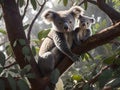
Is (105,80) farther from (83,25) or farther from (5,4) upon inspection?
(83,25)

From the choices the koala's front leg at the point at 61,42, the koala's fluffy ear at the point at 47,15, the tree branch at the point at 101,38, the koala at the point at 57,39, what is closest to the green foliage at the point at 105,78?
the tree branch at the point at 101,38

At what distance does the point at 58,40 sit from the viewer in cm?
328

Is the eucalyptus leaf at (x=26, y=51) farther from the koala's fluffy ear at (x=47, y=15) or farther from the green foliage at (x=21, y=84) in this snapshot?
the koala's fluffy ear at (x=47, y=15)

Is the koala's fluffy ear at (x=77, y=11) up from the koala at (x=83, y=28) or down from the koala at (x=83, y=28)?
up

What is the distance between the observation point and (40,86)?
208 centimetres

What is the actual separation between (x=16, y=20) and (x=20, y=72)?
0.58 metres

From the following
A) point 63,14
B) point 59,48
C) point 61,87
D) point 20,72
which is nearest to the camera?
point 20,72

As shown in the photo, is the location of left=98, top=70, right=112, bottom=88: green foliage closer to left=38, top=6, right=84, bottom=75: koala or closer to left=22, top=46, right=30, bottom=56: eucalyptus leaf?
left=22, top=46, right=30, bottom=56: eucalyptus leaf

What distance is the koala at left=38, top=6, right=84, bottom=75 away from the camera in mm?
2887

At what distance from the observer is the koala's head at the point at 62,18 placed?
351 cm

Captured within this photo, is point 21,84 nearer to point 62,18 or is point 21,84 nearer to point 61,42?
point 61,42

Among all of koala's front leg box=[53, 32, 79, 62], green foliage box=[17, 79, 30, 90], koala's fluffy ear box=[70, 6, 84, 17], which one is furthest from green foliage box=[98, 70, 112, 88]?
koala's fluffy ear box=[70, 6, 84, 17]

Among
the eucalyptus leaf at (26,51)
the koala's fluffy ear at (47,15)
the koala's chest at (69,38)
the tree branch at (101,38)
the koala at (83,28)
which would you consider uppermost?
the eucalyptus leaf at (26,51)

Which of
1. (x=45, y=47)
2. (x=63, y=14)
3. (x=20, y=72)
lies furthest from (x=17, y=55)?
(x=63, y=14)
